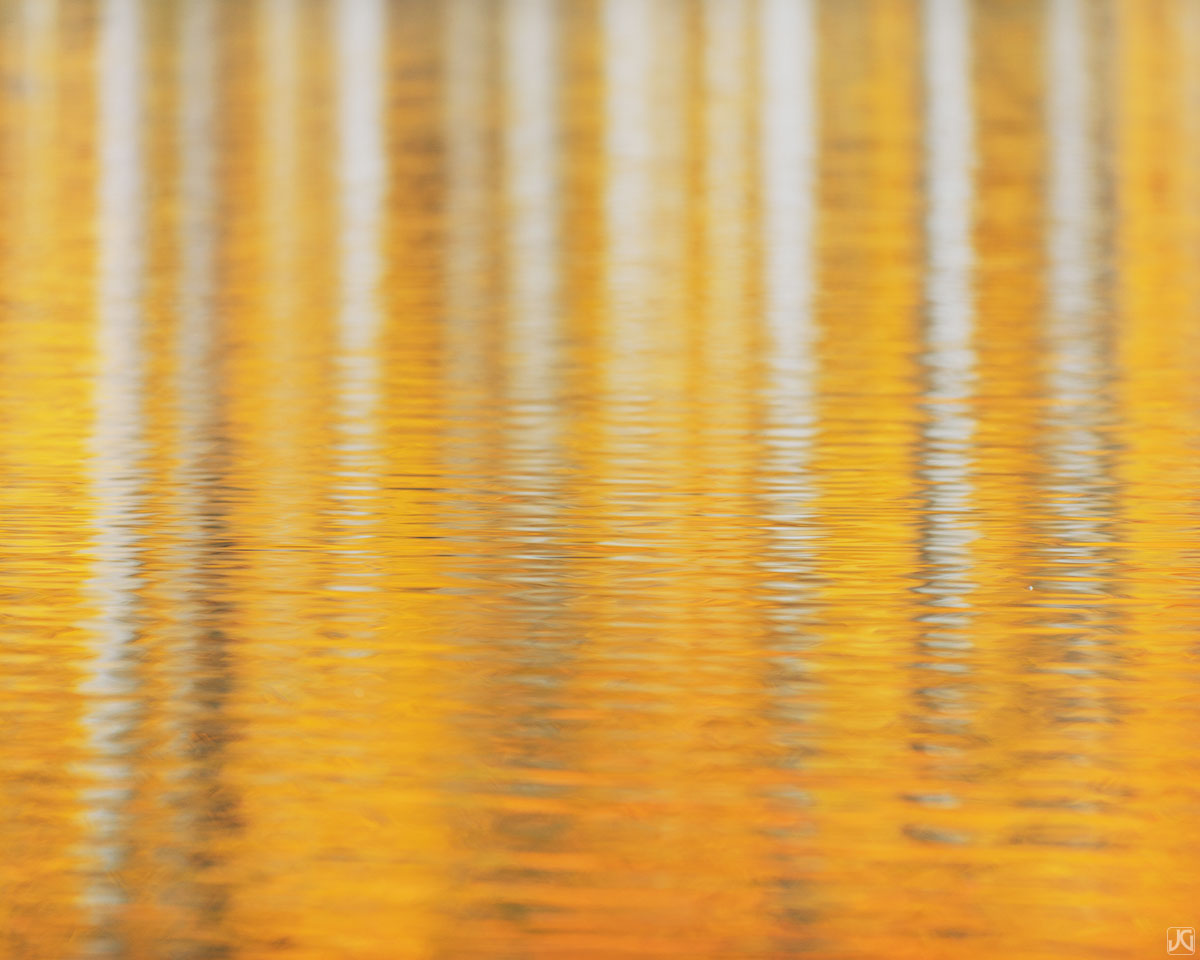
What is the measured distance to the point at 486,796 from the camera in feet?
16.6

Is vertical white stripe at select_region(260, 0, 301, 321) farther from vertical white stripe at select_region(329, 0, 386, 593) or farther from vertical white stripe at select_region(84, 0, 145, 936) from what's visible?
vertical white stripe at select_region(84, 0, 145, 936)

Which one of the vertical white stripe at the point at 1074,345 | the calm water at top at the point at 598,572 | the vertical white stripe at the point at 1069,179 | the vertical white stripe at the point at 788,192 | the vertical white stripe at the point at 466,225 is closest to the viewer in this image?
the calm water at top at the point at 598,572

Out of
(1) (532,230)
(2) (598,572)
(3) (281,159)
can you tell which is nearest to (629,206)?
(1) (532,230)

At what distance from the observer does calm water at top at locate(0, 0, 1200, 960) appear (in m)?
4.61

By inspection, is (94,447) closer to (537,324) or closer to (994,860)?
(537,324)

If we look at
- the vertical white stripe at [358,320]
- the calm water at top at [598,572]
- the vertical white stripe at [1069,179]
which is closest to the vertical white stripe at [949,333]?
the calm water at top at [598,572]

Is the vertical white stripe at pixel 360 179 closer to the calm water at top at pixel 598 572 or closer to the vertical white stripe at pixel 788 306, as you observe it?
the calm water at top at pixel 598 572

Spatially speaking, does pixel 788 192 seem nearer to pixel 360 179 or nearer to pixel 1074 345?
pixel 360 179

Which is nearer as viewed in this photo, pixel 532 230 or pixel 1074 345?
pixel 1074 345

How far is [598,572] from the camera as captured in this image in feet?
22.5

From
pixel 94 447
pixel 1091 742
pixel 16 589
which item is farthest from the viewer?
pixel 94 447

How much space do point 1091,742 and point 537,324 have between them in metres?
6.22

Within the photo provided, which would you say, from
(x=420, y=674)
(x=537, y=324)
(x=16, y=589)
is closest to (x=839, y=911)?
(x=420, y=674)

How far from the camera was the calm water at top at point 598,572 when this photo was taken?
4.61m
